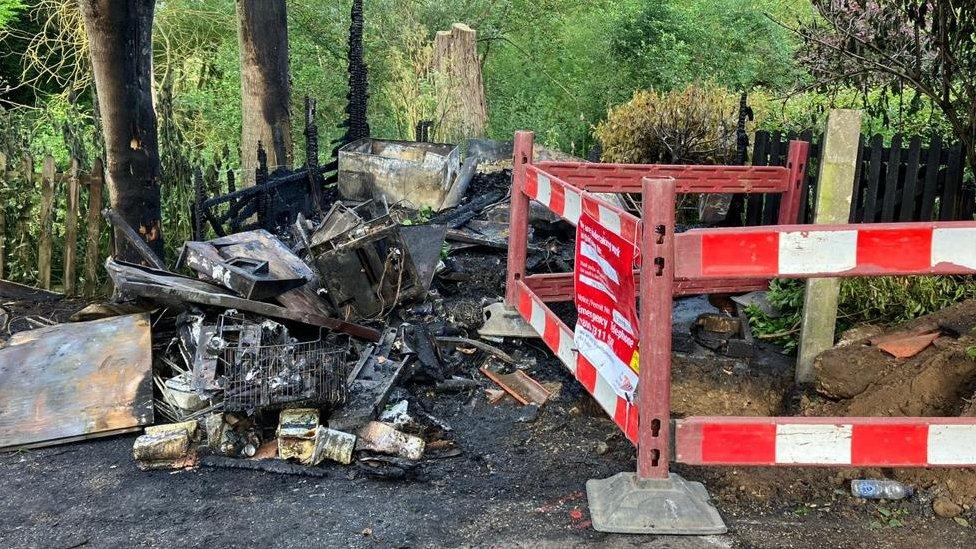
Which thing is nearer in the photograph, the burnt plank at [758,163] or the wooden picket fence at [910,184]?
the wooden picket fence at [910,184]

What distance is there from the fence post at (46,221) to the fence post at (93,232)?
0.34 meters

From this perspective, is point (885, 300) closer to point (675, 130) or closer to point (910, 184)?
point (910, 184)

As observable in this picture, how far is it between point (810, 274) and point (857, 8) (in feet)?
14.8

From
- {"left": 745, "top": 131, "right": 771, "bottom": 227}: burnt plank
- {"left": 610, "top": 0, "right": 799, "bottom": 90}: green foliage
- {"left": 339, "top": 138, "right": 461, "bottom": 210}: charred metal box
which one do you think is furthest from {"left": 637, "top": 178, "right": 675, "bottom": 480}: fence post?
{"left": 610, "top": 0, "right": 799, "bottom": 90}: green foliage

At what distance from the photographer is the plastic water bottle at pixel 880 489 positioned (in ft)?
12.5

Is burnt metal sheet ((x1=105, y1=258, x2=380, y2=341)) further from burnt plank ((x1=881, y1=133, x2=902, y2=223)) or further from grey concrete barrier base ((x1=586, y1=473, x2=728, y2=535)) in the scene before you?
burnt plank ((x1=881, y1=133, x2=902, y2=223))

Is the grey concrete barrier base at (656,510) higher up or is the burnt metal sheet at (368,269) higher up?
the burnt metal sheet at (368,269)

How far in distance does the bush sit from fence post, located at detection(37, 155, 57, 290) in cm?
677

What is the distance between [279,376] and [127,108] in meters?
3.67

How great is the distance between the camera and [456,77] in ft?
51.5

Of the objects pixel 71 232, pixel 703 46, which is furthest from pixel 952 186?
pixel 703 46

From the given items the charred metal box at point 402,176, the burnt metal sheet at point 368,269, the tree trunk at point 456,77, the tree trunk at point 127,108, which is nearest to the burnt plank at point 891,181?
the burnt metal sheet at point 368,269

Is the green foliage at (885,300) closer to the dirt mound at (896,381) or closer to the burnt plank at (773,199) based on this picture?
the dirt mound at (896,381)

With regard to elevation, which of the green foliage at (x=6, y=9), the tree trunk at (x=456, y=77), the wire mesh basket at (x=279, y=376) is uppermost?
the green foliage at (x=6, y=9)
